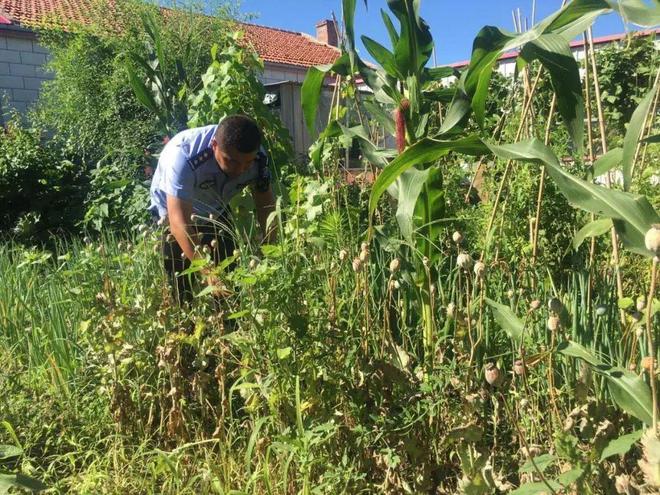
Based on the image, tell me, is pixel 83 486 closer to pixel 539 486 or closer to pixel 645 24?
pixel 539 486

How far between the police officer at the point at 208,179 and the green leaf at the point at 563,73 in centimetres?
149

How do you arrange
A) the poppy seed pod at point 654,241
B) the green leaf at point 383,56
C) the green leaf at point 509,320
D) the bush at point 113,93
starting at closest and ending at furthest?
the poppy seed pod at point 654,241 → the green leaf at point 509,320 → the green leaf at point 383,56 → the bush at point 113,93

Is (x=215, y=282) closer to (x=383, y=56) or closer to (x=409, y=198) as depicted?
(x=409, y=198)

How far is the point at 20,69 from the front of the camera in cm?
1259

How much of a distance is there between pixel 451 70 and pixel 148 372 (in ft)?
5.71

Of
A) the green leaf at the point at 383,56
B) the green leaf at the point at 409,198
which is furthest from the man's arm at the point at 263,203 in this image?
the green leaf at the point at 409,198

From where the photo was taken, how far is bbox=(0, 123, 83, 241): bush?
6.79 m

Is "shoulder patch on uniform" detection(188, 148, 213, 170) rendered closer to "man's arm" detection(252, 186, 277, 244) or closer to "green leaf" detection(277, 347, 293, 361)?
"man's arm" detection(252, 186, 277, 244)

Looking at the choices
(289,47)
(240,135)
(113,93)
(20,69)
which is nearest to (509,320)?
(240,135)

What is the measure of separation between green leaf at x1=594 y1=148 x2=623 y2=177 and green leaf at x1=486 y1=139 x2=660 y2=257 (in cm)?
45

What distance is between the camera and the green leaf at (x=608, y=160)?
1750mm

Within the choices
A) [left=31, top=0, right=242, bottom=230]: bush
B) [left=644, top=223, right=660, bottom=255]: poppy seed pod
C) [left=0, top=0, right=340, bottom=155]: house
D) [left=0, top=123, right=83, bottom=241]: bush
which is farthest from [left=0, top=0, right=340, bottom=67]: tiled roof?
[left=644, top=223, right=660, bottom=255]: poppy seed pod

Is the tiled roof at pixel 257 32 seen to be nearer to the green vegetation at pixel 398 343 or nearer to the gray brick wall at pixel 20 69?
the gray brick wall at pixel 20 69

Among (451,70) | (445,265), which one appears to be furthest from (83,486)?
(451,70)
